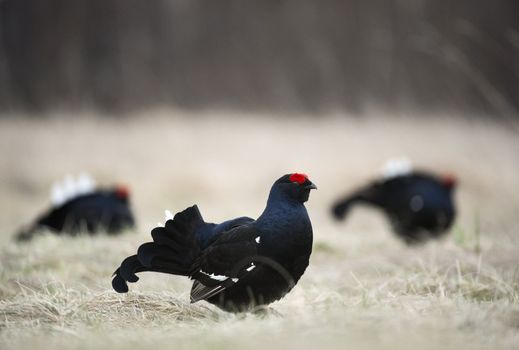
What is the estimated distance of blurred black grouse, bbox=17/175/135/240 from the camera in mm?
5496

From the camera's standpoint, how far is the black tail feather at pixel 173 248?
2.91 m

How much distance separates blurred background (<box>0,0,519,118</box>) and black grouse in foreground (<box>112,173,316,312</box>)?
8581mm

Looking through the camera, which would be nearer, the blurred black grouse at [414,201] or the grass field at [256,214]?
the grass field at [256,214]

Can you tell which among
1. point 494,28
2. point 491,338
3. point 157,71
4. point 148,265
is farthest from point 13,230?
point 494,28

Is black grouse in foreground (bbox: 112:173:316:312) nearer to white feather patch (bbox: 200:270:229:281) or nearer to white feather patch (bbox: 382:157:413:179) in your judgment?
white feather patch (bbox: 200:270:229:281)

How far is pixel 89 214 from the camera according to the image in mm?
5523

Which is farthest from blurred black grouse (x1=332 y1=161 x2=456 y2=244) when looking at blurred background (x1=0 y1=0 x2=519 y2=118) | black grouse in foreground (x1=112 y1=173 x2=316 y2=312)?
blurred background (x1=0 y1=0 x2=519 y2=118)

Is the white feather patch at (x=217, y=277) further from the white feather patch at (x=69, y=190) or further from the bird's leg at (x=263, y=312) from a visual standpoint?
the white feather patch at (x=69, y=190)

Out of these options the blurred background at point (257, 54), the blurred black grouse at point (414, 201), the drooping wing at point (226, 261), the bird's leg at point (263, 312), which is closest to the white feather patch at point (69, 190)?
the blurred black grouse at point (414, 201)

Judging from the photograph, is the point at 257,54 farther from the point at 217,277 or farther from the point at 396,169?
the point at 217,277

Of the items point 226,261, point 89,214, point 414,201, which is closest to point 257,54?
point 89,214

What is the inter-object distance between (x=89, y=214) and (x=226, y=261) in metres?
2.99

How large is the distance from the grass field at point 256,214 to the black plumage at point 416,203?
0.14 meters

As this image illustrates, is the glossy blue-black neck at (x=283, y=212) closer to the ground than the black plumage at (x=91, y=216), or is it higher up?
closer to the ground
